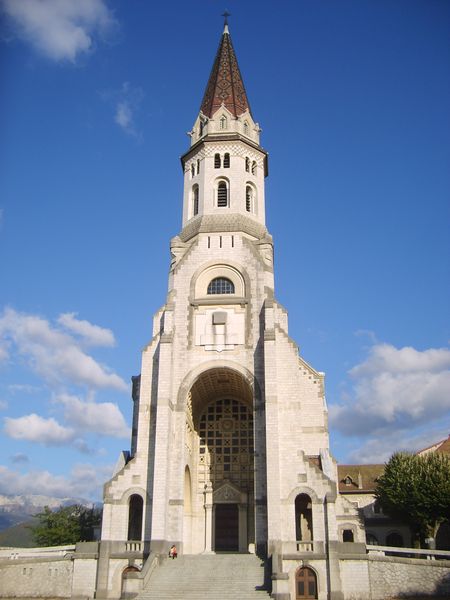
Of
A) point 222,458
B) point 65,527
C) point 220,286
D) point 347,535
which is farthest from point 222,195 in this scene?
point 65,527

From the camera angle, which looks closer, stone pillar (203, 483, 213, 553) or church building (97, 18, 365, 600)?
church building (97, 18, 365, 600)

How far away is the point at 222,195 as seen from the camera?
44.2 m

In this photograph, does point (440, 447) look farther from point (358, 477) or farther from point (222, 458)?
point (222, 458)

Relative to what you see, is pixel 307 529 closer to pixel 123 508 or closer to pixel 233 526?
pixel 233 526

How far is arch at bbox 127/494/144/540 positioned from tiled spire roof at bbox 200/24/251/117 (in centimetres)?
2962

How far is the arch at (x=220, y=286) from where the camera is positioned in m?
39.5

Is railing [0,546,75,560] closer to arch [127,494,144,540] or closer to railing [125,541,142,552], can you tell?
railing [125,541,142,552]

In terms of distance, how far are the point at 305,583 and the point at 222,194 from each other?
26.6 m

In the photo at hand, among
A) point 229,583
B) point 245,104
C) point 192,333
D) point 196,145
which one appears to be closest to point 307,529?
point 229,583

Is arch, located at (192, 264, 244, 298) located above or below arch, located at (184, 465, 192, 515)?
above

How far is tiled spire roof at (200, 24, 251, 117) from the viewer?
157 feet

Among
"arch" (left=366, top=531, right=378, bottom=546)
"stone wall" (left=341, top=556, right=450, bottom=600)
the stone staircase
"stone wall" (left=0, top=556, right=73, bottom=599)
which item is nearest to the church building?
"stone wall" (left=341, top=556, right=450, bottom=600)

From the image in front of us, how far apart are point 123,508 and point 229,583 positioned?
26.0ft

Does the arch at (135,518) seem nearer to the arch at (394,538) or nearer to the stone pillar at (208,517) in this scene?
the stone pillar at (208,517)
